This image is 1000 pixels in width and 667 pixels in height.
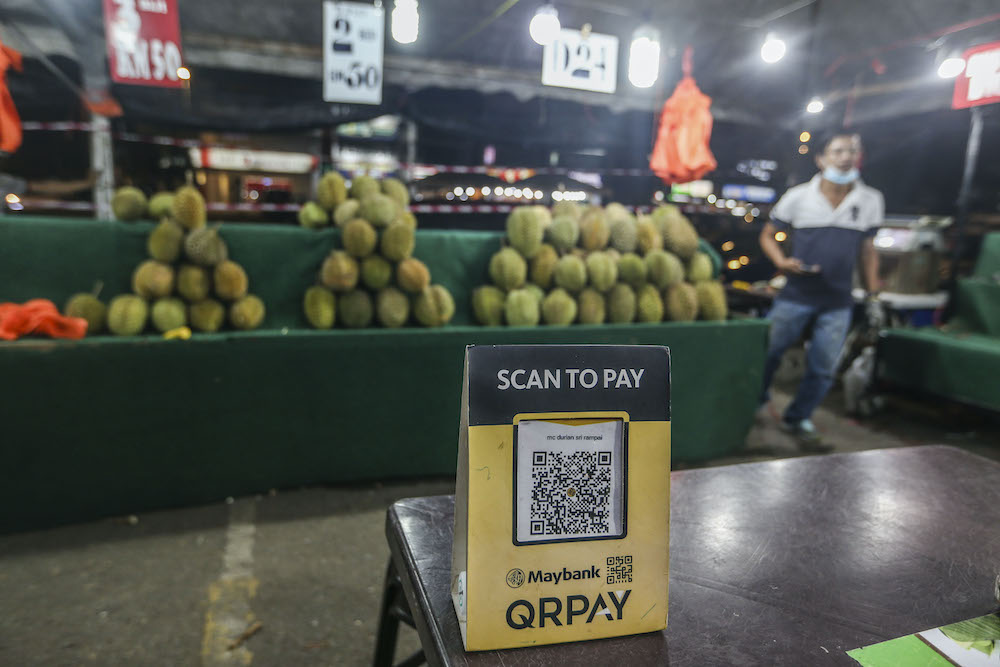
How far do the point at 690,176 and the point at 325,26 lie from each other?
3202mm

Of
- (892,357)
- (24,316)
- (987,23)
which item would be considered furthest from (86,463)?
(987,23)

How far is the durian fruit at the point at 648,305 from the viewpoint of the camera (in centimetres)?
322

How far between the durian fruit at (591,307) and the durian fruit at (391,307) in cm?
96

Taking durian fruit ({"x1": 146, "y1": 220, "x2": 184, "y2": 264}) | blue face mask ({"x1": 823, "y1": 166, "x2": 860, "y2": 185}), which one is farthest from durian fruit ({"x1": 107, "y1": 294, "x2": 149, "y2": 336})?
blue face mask ({"x1": 823, "y1": 166, "x2": 860, "y2": 185})

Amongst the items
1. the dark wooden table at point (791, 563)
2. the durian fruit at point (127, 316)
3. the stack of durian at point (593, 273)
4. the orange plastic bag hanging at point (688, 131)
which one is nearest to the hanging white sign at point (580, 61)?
the orange plastic bag hanging at point (688, 131)

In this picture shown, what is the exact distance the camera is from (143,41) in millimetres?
4238

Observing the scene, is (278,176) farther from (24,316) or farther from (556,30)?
(24,316)

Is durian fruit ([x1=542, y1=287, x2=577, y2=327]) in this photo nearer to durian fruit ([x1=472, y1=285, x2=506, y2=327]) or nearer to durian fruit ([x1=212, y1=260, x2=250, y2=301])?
durian fruit ([x1=472, y1=285, x2=506, y2=327])

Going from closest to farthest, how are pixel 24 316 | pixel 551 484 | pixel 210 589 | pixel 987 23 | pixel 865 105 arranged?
pixel 551 484 → pixel 210 589 → pixel 24 316 → pixel 987 23 → pixel 865 105

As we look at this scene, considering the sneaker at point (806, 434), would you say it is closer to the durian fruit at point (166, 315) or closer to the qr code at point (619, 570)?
the qr code at point (619, 570)

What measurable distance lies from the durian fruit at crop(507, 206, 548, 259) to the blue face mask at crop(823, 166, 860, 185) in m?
1.90

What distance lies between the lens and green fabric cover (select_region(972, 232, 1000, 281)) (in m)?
4.43

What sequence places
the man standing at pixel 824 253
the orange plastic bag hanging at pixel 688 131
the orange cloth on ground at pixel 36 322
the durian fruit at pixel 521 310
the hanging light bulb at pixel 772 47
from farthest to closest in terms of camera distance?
the hanging light bulb at pixel 772 47 → the orange plastic bag hanging at pixel 688 131 → the man standing at pixel 824 253 → the durian fruit at pixel 521 310 → the orange cloth on ground at pixel 36 322

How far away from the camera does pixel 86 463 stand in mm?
2352
